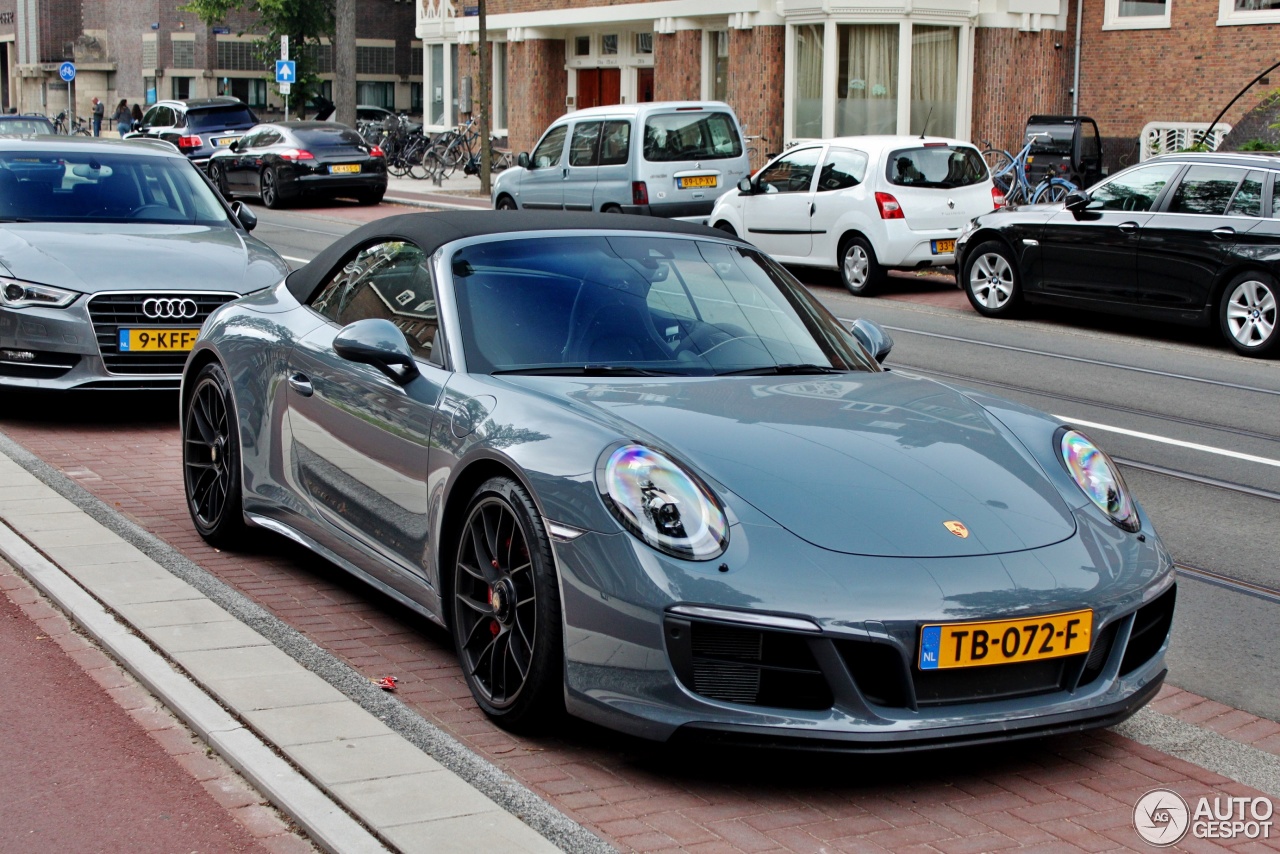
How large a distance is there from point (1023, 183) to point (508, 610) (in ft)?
73.9

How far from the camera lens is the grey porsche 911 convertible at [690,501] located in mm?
3820

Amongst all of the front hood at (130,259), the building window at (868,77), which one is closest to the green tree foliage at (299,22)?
the building window at (868,77)

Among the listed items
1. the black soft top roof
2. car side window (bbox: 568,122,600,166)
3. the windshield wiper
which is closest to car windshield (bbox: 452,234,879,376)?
the windshield wiper

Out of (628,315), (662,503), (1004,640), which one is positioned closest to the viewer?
(1004,640)

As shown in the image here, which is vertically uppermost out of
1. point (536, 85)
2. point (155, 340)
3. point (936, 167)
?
point (536, 85)

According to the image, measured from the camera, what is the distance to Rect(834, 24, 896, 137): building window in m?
29.5

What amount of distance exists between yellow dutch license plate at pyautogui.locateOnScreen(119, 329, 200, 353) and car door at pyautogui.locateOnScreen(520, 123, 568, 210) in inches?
510

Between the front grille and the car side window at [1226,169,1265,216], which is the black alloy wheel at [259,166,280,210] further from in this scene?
the front grille

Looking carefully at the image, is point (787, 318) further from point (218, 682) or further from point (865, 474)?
point (218, 682)

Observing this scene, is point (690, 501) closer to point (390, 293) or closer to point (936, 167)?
point (390, 293)

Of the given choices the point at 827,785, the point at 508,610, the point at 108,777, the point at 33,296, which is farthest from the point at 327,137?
the point at 827,785

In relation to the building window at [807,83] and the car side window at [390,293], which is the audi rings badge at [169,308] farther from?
the building window at [807,83]

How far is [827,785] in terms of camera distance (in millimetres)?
4035

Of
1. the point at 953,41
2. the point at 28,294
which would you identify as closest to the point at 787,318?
the point at 28,294
